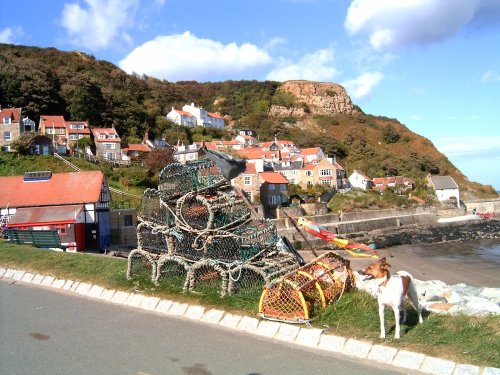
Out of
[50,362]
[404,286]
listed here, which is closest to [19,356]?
[50,362]

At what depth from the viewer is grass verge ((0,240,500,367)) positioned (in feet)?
18.6

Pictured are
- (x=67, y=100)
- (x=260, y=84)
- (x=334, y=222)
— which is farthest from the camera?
(x=260, y=84)

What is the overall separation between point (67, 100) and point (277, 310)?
7230cm

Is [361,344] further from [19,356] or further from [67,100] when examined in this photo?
[67,100]

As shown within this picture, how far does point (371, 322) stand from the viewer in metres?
6.77

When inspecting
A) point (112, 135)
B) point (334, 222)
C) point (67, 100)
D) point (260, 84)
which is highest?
→ point (260, 84)

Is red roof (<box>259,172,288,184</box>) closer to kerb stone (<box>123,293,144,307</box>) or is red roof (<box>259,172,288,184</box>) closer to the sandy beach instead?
the sandy beach

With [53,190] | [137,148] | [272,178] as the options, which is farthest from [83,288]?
[137,148]

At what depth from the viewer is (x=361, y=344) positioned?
620cm

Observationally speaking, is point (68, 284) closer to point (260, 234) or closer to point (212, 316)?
point (212, 316)

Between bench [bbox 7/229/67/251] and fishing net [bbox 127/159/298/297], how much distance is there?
9155 millimetres

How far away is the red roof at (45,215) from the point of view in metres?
21.8

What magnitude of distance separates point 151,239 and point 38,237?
9.92 m

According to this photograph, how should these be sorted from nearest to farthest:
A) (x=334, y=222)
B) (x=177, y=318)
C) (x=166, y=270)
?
(x=177, y=318)
(x=166, y=270)
(x=334, y=222)
